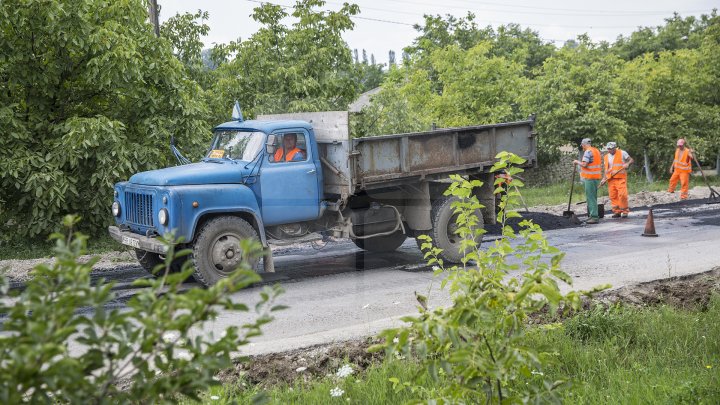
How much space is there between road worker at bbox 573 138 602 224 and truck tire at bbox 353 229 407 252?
4.67m

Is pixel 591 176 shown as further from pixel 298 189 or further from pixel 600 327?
pixel 600 327

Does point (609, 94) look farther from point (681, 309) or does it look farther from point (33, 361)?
point (33, 361)

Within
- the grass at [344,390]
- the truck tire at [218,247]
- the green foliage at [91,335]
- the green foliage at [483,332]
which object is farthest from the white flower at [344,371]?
the truck tire at [218,247]

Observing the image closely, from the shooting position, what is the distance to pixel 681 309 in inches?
297

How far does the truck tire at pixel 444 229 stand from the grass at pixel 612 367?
425 centimetres

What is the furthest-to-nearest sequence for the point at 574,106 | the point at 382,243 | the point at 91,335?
1. the point at 574,106
2. the point at 382,243
3. the point at 91,335

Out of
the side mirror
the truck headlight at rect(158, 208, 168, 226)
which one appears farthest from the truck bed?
the truck headlight at rect(158, 208, 168, 226)

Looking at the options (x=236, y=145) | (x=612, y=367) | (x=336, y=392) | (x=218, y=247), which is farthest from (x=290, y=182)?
(x=612, y=367)

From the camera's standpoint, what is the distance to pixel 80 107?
1428cm

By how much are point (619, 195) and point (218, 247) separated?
9.40m

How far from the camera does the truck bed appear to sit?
414 inches

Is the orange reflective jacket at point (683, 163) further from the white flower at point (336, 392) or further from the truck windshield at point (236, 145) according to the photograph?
the white flower at point (336, 392)

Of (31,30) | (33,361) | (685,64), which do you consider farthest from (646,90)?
(33,361)

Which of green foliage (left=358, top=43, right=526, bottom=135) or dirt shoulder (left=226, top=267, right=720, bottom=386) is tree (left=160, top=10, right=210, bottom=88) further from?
dirt shoulder (left=226, top=267, right=720, bottom=386)
